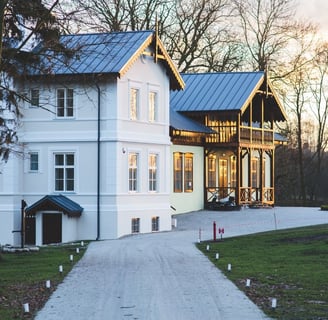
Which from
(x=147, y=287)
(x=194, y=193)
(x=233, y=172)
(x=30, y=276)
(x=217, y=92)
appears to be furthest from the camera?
(x=233, y=172)

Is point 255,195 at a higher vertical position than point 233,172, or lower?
lower

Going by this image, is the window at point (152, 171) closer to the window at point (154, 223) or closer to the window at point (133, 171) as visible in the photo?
the window at point (133, 171)

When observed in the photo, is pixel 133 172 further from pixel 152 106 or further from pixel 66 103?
pixel 66 103

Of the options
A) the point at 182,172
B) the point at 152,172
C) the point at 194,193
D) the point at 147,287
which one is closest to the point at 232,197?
the point at 194,193

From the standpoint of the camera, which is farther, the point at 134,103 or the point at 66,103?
the point at 134,103

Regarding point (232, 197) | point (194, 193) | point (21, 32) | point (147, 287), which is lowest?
point (147, 287)

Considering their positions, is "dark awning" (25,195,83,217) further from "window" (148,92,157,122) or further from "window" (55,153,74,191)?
"window" (148,92,157,122)

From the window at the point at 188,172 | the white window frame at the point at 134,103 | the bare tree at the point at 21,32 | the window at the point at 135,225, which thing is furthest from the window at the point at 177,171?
the bare tree at the point at 21,32

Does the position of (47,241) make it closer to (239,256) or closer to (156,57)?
(156,57)

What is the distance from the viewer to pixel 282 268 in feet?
69.7

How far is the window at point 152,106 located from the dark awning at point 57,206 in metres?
5.55

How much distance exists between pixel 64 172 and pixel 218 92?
1430cm

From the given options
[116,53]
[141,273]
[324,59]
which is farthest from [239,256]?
[324,59]

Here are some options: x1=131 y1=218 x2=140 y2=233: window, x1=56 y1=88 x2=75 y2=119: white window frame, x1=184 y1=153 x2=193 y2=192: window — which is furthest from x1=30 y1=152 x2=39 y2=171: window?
x1=184 y1=153 x2=193 y2=192: window
